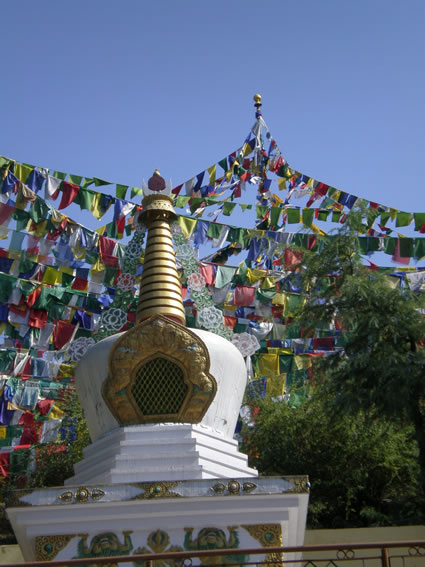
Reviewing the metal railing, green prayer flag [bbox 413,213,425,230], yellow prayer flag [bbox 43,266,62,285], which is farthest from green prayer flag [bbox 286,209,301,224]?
A: the metal railing

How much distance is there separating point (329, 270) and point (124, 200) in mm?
7167

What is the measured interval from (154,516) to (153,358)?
7.70 ft

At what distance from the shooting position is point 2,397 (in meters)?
15.3

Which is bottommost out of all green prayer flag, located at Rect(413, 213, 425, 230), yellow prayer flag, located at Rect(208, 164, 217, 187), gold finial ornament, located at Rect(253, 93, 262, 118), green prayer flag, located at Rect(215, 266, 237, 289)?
green prayer flag, located at Rect(215, 266, 237, 289)

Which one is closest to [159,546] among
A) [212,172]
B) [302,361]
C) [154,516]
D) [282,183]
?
[154,516]

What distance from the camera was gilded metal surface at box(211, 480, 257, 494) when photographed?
6930 millimetres

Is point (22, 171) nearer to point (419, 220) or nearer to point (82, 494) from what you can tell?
point (419, 220)

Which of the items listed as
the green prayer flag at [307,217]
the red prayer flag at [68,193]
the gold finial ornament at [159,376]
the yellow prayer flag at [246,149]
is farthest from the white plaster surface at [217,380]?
the yellow prayer flag at [246,149]

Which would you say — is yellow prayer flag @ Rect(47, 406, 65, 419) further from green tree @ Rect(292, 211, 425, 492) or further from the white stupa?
green tree @ Rect(292, 211, 425, 492)

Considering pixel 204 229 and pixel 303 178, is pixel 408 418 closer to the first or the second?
pixel 204 229

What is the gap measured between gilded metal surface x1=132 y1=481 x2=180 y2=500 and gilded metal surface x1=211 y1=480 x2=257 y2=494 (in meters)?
0.39

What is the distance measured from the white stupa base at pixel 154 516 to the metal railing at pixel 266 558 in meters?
0.08

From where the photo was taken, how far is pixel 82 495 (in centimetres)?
691

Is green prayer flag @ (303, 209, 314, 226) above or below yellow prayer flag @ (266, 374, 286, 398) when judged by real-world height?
above
